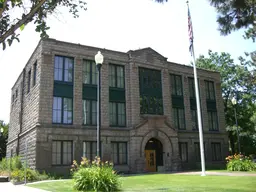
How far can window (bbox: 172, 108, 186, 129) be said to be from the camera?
3209 centimetres

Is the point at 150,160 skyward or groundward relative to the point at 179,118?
groundward

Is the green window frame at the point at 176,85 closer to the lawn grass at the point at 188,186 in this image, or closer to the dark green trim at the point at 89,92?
the dark green trim at the point at 89,92

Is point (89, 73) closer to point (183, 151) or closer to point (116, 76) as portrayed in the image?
point (116, 76)

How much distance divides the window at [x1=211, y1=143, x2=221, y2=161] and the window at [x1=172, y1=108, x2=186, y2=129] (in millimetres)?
5290

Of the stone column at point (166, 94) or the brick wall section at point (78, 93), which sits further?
the stone column at point (166, 94)

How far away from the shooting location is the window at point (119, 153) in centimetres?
2708

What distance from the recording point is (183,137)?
31.8m

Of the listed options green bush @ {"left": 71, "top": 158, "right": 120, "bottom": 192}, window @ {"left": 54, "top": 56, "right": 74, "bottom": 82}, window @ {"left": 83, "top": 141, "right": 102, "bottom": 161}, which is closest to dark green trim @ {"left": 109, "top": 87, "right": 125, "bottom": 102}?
window @ {"left": 54, "top": 56, "right": 74, "bottom": 82}

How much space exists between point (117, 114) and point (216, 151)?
14.4 metres

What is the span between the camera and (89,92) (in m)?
27.0

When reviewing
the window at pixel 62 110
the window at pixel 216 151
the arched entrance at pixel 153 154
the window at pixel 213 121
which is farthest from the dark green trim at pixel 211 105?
the window at pixel 62 110

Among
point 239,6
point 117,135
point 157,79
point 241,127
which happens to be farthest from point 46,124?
point 241,127

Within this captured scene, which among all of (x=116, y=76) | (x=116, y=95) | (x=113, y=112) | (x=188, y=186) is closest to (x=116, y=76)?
(x=116, y=76)

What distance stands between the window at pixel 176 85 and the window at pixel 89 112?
410 inches
